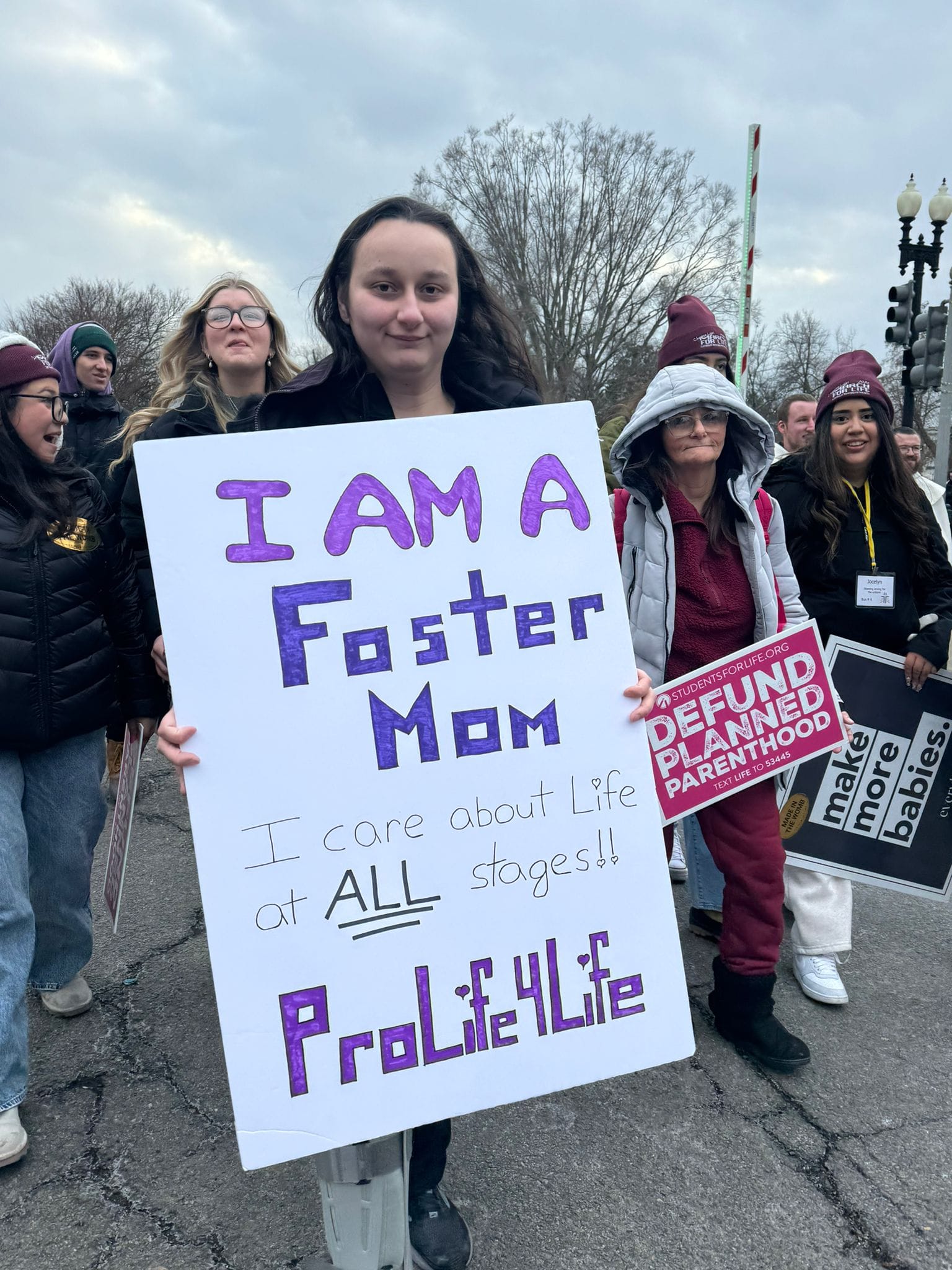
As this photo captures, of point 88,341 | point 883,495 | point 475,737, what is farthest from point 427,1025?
point 88,341

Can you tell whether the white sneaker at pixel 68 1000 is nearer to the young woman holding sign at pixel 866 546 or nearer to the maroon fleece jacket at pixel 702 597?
the maroon fleece jacket at pixel 702 597

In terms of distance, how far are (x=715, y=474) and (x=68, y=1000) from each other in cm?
242

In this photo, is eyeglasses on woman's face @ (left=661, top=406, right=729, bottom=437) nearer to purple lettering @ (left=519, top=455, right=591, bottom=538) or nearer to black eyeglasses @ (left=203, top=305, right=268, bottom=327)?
purple lettering @ (left=519, top=455, right=591, bottom=538)

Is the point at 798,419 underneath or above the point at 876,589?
above

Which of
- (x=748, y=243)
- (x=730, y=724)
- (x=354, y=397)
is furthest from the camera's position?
(x=748, y=243)

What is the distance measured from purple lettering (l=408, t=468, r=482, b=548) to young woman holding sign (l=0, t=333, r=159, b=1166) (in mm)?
1311

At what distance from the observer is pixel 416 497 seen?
5.05 ft

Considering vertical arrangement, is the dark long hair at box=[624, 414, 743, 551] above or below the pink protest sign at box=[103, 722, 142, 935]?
above

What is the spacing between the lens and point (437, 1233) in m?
1.86

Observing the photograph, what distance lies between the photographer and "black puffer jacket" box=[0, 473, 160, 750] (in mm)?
2348

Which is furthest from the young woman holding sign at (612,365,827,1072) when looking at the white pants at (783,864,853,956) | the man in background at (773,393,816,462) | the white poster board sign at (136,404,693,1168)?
the man in background at (773,393,816,462)

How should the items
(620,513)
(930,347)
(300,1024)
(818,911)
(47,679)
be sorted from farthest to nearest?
(930,347)
(818,911)
(620,513)
(47,679)
(300,1024)

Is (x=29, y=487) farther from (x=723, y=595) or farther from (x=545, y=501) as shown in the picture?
(x=723, y=595)

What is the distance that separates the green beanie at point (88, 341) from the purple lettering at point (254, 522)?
365cm
